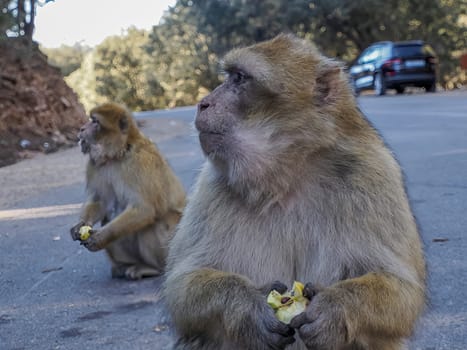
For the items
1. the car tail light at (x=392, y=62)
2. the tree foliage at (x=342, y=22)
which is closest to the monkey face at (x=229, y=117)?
the car tail light at (x=392, y=62)

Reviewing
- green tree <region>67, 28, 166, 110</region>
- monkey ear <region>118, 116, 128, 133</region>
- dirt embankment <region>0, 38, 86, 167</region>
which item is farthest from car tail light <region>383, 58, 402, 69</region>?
green tree <region>67, 28, 166, 110</region>

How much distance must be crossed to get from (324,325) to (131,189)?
3.25 metres

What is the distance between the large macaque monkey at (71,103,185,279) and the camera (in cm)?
548

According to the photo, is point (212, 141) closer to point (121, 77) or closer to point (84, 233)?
point (84, 233)

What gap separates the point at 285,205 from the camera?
9.15 feet

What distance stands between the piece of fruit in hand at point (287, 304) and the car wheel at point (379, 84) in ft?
78.5

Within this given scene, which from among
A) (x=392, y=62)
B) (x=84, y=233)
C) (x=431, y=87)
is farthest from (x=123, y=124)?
(x=431, y=87)

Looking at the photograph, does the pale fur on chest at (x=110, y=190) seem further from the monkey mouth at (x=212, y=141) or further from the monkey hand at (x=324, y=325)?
the monkey hand at (x=324, y=325)

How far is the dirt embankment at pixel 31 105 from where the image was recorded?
53.1ft

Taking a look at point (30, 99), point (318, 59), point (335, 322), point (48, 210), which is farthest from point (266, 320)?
point (30, 99)

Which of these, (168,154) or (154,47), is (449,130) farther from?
(154,47)

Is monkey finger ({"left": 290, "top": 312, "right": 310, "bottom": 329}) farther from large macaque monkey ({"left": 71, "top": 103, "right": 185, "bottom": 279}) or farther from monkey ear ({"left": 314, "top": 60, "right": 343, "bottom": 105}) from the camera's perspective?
large macaque monkey ({"left": 71, "top": 103, "right": 185, "bottom": 279})

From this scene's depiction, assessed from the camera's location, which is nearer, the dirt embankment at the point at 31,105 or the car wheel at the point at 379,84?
the dirt embankment at the point at 31,105

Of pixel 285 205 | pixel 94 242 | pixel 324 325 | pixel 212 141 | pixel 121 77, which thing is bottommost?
pixel 121 77
